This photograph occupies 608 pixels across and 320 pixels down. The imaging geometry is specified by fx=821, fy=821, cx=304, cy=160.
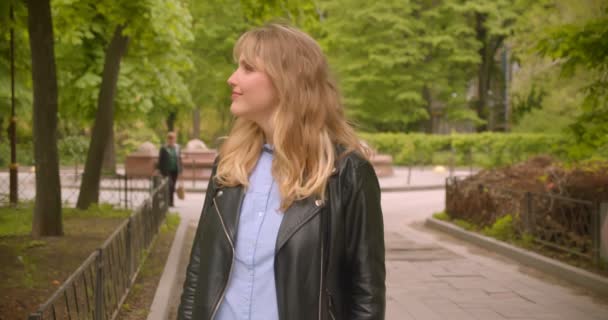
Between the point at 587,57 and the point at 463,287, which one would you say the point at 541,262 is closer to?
the point at 463,287

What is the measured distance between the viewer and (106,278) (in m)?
6.52

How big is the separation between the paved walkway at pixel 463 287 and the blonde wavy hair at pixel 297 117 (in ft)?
15.6

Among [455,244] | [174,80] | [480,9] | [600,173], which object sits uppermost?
[480,9]

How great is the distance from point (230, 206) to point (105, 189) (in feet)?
63.4

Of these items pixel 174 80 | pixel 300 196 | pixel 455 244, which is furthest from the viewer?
pixel 174 80

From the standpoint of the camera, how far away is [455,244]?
45.1 ft

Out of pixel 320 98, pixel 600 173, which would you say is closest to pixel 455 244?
pixel 600 173

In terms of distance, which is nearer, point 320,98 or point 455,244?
point 320,98

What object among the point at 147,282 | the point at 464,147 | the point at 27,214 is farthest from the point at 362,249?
the point at 464,147

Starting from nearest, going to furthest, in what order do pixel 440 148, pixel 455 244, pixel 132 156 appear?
pixel 455 244 → pixel 132 156 → pixel 440 148

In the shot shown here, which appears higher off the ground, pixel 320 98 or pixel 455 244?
pixel 320 98

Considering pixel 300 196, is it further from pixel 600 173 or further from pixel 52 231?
pixel 600 173

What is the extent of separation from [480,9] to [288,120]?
4297cm

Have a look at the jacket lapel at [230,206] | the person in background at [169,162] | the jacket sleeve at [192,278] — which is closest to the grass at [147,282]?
the jacket sleeve at [192,278]
